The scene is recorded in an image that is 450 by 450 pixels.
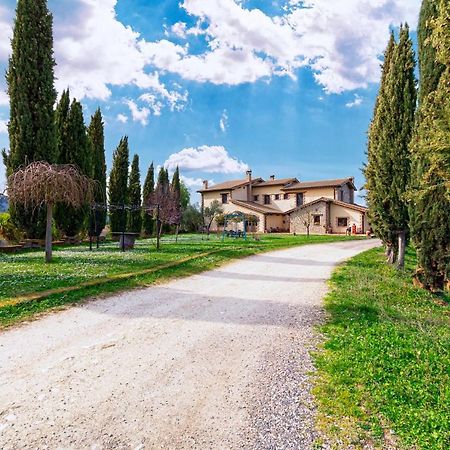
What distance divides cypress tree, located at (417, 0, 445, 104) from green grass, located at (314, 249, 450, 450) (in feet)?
22.7

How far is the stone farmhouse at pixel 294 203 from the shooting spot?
43062 mm

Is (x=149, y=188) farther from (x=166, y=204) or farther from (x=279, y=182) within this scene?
(x=279, y=182)

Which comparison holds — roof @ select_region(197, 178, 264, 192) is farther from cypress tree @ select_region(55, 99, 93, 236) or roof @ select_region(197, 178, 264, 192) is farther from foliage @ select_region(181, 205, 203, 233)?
cypress tree @ select_region(55, 99, 93, 236)

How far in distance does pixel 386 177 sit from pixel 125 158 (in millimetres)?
27063

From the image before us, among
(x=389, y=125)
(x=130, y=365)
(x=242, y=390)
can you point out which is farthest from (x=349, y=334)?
(x=389, y=125)

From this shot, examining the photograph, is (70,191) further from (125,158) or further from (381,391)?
(125,158)

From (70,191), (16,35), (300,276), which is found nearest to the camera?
(300,276)

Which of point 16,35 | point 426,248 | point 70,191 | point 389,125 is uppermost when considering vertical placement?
point 16,35

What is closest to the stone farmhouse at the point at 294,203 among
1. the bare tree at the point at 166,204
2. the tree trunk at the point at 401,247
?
the bare tree at the point at 166,204

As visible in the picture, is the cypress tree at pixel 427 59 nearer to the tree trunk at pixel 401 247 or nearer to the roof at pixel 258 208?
the tree trunk at pixel 401 247

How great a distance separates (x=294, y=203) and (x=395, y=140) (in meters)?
35.8

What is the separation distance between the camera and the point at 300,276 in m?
11.9

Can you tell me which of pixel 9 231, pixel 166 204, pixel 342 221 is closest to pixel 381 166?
pixel 9 231

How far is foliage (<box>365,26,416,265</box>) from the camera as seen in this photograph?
44.1 ft
